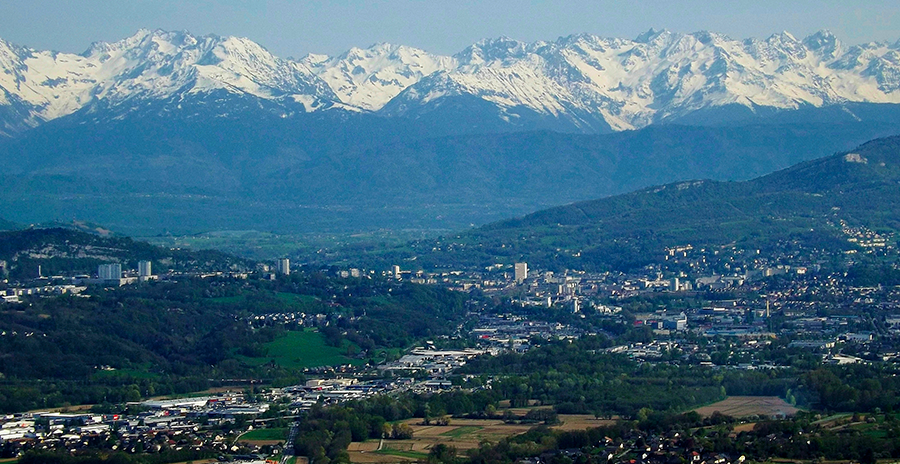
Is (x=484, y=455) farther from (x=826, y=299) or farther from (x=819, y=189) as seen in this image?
(x=819, y=189)

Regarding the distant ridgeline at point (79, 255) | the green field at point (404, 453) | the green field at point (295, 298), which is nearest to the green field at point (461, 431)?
the green field at point (404, 453)

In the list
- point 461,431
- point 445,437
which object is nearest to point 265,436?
point 445,437

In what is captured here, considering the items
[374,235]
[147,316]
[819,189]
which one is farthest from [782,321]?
[374,235]

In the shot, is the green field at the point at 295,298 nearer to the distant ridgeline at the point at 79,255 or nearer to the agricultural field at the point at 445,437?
the distant ridgeline at the point at 79,255

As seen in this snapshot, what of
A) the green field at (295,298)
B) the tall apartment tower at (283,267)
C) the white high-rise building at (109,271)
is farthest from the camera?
the tall apartment tower at (283,267)

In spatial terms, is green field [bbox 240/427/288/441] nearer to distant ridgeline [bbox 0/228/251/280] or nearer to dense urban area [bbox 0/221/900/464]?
dense urban area [bbox 0/221/900/464]

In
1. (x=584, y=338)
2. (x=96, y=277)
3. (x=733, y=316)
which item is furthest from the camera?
(x=96, y=277)

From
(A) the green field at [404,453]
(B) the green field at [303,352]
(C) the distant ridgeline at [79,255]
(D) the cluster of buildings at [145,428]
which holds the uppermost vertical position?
(C) the distant ridgeline at [79,255]
